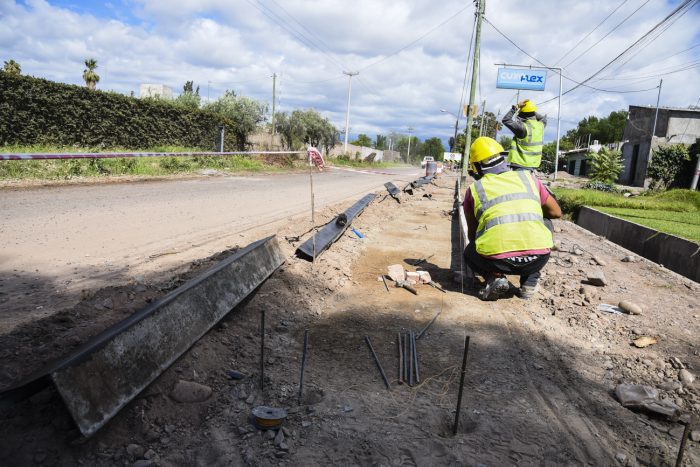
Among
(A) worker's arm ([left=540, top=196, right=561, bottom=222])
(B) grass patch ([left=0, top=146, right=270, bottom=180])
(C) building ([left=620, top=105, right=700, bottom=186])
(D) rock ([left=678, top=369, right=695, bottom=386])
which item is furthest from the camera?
(C) building ([left=620, top=105, right=700, bottom=186])

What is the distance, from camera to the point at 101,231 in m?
6.88

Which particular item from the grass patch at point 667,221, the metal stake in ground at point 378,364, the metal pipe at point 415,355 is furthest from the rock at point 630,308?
the grass patch at point 667,221

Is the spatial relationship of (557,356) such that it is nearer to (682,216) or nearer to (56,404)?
(56,404)

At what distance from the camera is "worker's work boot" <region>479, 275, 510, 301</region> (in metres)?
5.03

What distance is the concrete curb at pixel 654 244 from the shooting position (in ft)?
24.0

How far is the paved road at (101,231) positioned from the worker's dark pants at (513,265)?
10.8ft

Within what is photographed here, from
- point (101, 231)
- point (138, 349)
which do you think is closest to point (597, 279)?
point (138, 349)

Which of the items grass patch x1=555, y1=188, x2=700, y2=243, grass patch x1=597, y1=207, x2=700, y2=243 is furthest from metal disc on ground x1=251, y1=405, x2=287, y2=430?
grass patch x1=555, y1=188, x2=700, y2=243

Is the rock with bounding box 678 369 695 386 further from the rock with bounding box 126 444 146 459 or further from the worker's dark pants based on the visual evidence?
the rock with bounding box 126 444 146 459

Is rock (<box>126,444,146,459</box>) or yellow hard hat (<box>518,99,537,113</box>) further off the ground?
yellow hard hat (<box>518,99,537,113</box>)

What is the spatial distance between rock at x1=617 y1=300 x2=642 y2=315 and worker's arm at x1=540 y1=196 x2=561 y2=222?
114 cm

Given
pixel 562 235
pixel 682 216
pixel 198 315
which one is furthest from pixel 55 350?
pixel 682 216

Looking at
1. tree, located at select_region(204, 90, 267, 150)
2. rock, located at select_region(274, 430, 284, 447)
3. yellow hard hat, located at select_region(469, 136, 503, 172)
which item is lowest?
rock, located at select_region(274, 430, 284, 447)

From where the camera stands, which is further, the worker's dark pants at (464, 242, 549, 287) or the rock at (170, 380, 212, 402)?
the worker's dark pants at (464, 242, 549, 287)
